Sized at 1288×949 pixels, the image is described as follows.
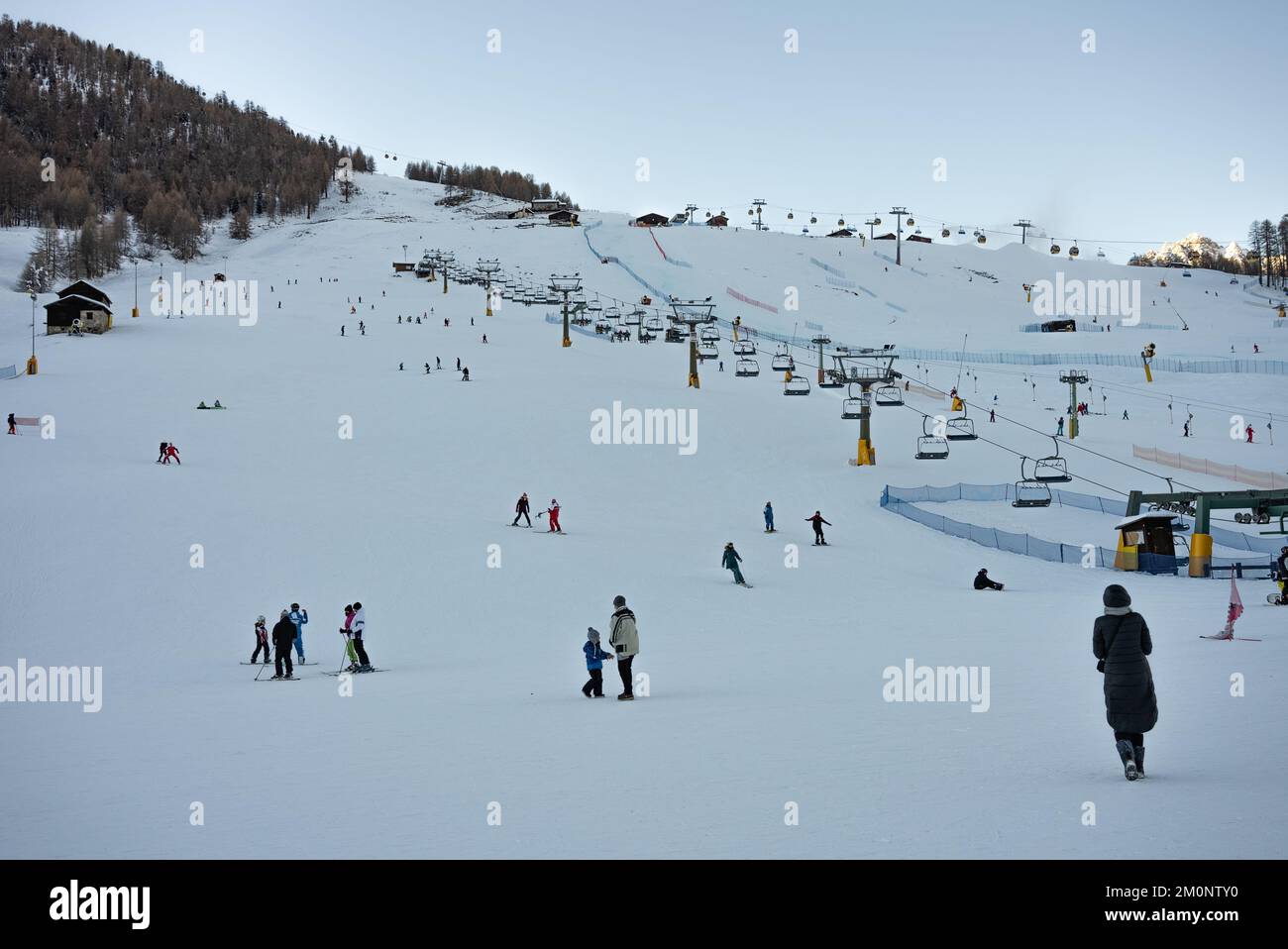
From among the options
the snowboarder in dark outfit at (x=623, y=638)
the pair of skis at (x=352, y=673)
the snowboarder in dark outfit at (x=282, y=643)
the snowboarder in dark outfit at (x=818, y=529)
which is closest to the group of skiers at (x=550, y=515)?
the snowboarder in dark outfit at (x=818, y=529)

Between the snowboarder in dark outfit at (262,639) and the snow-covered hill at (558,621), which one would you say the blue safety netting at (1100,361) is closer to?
the snow-covered hill at (558,621)

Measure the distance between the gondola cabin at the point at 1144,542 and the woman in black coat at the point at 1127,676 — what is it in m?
20.2

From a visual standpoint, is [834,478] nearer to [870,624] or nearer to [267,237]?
[870,624]

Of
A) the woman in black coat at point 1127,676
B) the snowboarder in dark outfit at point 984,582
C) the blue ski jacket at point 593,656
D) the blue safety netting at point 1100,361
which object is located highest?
the blue safety netting at point 1100,361

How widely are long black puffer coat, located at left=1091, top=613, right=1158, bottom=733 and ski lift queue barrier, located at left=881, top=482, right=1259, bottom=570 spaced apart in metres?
16.9

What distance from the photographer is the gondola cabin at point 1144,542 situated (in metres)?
24.6

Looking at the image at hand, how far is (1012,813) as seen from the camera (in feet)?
18.5

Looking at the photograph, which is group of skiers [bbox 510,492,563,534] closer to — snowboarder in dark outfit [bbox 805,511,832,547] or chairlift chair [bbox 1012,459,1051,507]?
A: snowboarder in dark outfit [bbox 805,511,832,547]

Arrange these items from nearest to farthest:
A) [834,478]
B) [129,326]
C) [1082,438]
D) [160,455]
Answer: [160,455], [834,478], [1082,438], [129,326]

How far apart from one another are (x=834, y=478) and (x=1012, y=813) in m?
29.2

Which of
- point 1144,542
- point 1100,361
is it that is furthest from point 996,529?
point 1100,361

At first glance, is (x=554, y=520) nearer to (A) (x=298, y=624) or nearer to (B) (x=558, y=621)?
(B) (x=558, y=621)

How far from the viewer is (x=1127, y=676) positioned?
20.1 feet

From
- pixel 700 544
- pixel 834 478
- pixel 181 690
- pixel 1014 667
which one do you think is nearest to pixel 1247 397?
pixel 834 478
